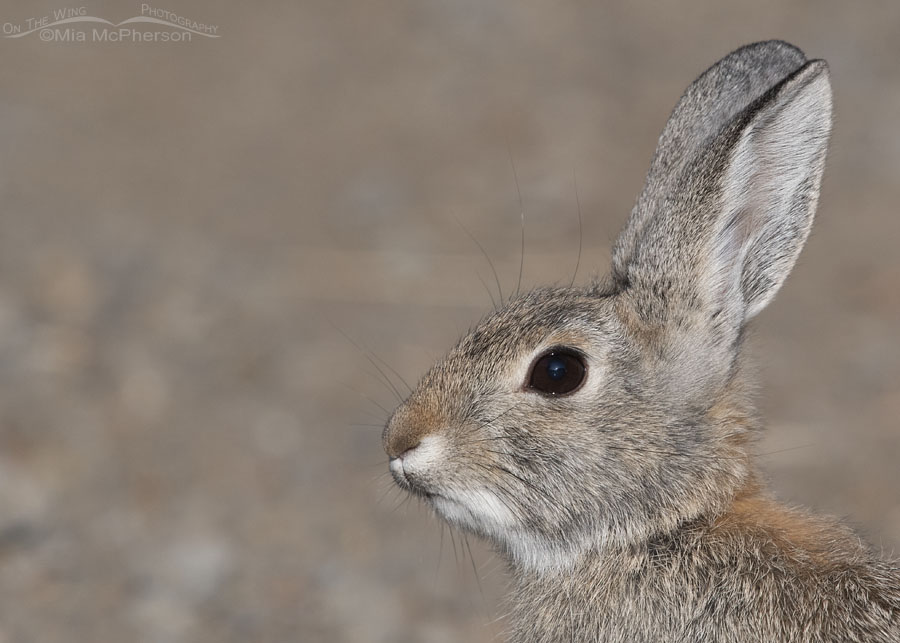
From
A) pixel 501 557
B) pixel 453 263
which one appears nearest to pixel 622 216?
pixel 453 263

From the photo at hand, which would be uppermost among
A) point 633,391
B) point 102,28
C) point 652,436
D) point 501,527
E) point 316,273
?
point 633,391

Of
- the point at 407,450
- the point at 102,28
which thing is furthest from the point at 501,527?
the point at 102,28

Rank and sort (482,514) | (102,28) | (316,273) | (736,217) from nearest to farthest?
(482,514) → (736,217) → (316,273) → (102,28)

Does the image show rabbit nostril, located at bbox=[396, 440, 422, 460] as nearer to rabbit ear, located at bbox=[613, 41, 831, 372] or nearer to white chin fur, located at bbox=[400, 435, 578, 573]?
white chin fur, located at bbox=[400, 435, 578, 573]

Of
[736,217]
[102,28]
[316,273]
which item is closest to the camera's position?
[736,217]

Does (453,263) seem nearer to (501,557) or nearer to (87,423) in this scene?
(87,423)

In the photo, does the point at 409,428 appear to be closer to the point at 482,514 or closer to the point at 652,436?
the point at 482,514

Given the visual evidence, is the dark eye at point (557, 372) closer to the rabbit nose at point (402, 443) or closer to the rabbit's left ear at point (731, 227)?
the rabbit's left ear at point (731, 227)
